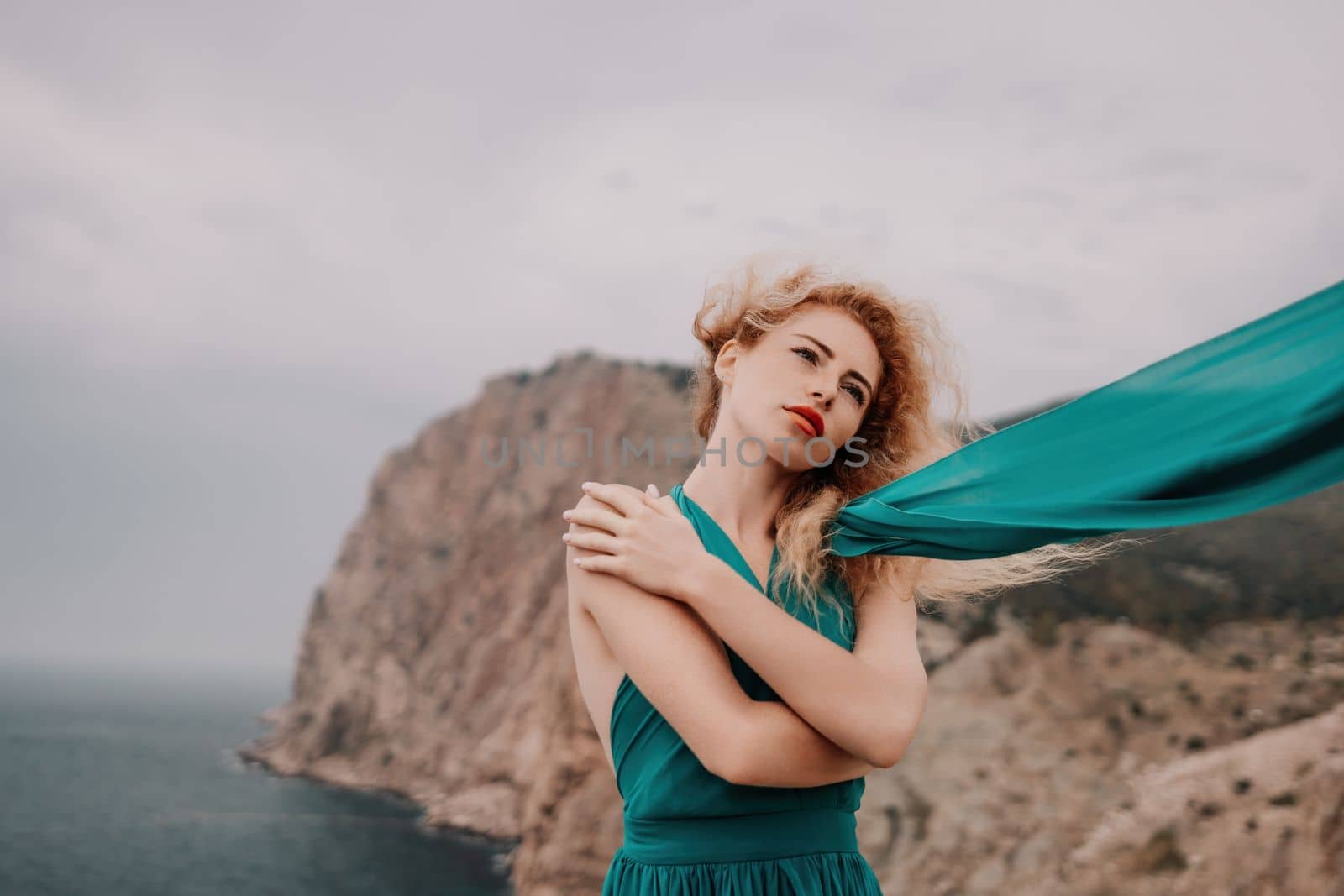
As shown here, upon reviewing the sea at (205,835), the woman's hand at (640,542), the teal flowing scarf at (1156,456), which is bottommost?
the sea at (205,835)

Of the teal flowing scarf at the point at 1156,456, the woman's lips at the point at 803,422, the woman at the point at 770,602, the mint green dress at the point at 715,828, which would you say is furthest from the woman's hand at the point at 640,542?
the teal flowing scarf at the point at 1156,456

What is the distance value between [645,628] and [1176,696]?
17.0 metres

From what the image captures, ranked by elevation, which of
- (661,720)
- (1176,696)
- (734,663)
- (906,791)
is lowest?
(906,791)

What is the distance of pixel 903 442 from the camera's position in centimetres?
231

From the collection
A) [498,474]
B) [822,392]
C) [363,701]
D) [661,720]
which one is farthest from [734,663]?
[363,701]

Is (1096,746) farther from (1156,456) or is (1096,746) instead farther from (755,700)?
(755,700)

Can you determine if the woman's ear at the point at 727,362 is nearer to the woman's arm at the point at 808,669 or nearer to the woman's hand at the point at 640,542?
the woman's hand at the point at 640,542

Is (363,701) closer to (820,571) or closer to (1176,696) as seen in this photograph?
(1176,696)

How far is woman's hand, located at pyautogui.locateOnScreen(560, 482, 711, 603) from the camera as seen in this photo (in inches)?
68.2

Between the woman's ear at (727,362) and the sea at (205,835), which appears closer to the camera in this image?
the woman's ear at (727,362)

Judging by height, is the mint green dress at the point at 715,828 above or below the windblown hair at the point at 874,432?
below

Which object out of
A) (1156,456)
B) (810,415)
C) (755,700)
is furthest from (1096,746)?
(755,700)

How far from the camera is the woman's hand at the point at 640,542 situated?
1731 millimetres

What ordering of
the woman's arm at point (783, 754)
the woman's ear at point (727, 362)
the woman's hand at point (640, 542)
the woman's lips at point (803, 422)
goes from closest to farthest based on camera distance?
the woman's arm at point (783, 754), the woman's hand at point (640, 542), the woman's lips at point (803, 422), the woman's ear at point (727, 362)
